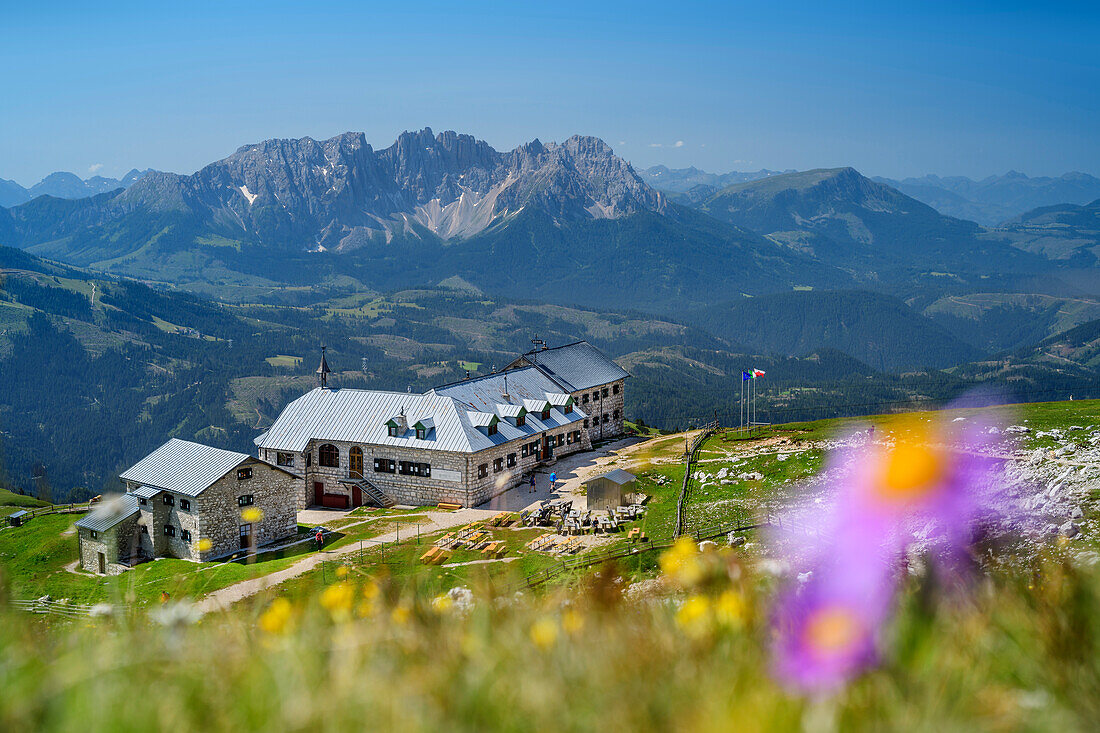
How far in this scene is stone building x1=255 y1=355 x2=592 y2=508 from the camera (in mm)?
58969

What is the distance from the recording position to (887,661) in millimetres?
4074

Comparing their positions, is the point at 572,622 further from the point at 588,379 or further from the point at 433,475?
the point at 588,379

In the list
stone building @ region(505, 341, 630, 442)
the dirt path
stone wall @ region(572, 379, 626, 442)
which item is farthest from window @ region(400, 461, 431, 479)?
stone wall @ region(572, 379, 626, 442)

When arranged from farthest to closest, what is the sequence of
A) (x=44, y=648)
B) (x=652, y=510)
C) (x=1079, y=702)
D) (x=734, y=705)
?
(x=652, y=510)
(x=44, y=648)
(x=1079, y=702)
(x=734, y=705)

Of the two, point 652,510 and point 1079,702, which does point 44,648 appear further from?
point 652,510

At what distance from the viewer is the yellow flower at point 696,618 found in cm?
474

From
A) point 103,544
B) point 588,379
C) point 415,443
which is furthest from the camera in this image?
point 588,379

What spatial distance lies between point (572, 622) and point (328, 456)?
6151 centimetres

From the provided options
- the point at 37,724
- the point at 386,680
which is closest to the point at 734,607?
the point at 386,680

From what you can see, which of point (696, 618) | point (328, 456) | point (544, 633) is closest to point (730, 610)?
point (696, 618)

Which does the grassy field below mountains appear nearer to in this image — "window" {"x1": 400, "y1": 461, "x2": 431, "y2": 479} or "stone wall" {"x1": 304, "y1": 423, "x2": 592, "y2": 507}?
"stone wall" {"x1": 304, "y1": 423, "x2": 592, "y2": 507}

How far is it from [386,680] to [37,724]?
63.3 inches

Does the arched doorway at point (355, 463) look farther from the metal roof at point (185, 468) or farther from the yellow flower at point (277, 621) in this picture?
the yellow flower at point (277, 621)

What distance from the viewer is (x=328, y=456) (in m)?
64.0
